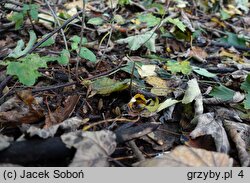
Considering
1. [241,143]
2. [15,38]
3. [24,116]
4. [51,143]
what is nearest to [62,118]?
[24,116]

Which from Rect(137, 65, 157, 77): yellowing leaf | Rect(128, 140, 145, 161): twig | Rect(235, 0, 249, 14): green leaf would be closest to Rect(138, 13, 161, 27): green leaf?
Rect(137, 65, 157, 77): yellowing leaf

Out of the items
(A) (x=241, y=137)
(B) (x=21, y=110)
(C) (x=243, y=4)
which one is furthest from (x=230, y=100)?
(C) (x=243, y=4)

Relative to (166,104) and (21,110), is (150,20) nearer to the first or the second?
(166,104)

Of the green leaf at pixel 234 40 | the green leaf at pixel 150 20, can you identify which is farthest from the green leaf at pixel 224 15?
the green leaf at pixel 150 20

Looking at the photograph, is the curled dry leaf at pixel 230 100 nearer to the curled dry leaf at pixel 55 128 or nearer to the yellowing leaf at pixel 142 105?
the yellowing leaf at pixel 142 105

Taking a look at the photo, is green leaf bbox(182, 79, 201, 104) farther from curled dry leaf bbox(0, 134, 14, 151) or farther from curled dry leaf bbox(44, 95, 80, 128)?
curled dry leaf bbox(0, 134, 14, 151)
